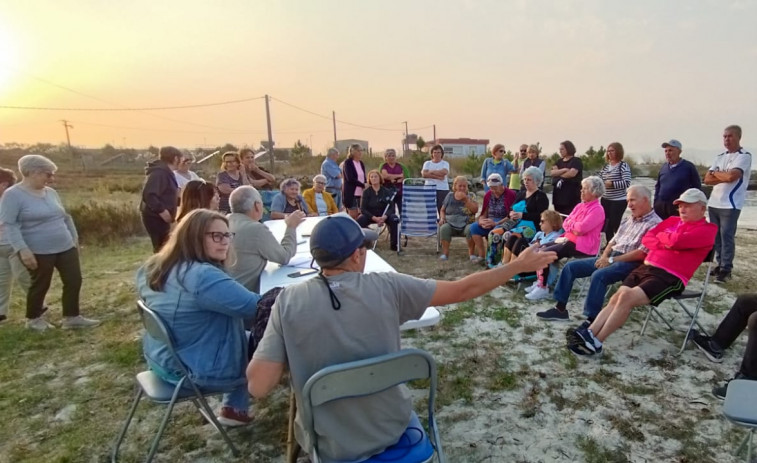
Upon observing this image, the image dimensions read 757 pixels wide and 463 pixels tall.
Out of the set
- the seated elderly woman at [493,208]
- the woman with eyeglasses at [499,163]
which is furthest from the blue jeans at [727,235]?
the woman with eyeglasses at [499,163]

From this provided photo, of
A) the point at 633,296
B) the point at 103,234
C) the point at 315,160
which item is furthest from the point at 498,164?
the point at 315,160

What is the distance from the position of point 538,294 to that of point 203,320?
3404 millimetres

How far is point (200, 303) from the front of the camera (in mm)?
1837

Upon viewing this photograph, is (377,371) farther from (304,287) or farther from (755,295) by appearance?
(755,295)

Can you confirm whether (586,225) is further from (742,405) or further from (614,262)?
(742,405)

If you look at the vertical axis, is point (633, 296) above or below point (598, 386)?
above

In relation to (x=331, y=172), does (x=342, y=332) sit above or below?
below

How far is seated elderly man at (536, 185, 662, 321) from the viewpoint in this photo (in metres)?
3.37

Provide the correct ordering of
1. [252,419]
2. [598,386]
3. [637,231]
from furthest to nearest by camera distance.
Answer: [637,231] → [598,386] → [252,419]

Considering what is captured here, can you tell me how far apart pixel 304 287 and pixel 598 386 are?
7.46ft

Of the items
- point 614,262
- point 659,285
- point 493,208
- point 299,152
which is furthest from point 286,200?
point 299,152

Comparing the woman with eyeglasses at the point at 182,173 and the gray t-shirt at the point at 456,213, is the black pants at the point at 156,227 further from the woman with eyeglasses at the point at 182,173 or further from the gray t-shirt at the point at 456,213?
the gray t-shirt at the point at 456,213

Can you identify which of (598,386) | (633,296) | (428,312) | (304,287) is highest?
(304,287)

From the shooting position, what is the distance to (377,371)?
1258 millimetres
